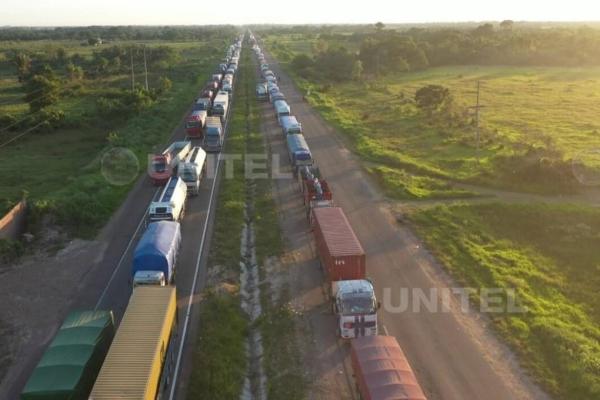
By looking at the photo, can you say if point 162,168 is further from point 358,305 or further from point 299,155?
point 358,305

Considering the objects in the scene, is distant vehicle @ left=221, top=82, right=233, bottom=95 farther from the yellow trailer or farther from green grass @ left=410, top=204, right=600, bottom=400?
the yellow trailer

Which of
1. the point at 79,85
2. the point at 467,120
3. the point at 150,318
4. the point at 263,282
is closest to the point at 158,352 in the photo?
the point at 150,318

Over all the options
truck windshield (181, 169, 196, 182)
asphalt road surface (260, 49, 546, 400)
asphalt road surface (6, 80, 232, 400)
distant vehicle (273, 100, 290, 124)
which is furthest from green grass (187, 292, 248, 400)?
distant vehicle (273, 100, 290, 124)

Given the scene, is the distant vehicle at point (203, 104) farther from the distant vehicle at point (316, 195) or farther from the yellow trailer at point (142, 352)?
the yellow trailer at point (142, 352)

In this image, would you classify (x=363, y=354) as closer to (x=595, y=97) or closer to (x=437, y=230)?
(x=437, y=230)

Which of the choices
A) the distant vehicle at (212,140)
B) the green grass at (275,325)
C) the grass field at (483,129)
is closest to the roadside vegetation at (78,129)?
the distant vehicle at (212,140)

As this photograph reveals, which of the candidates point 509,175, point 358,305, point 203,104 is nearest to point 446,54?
point 203,104
